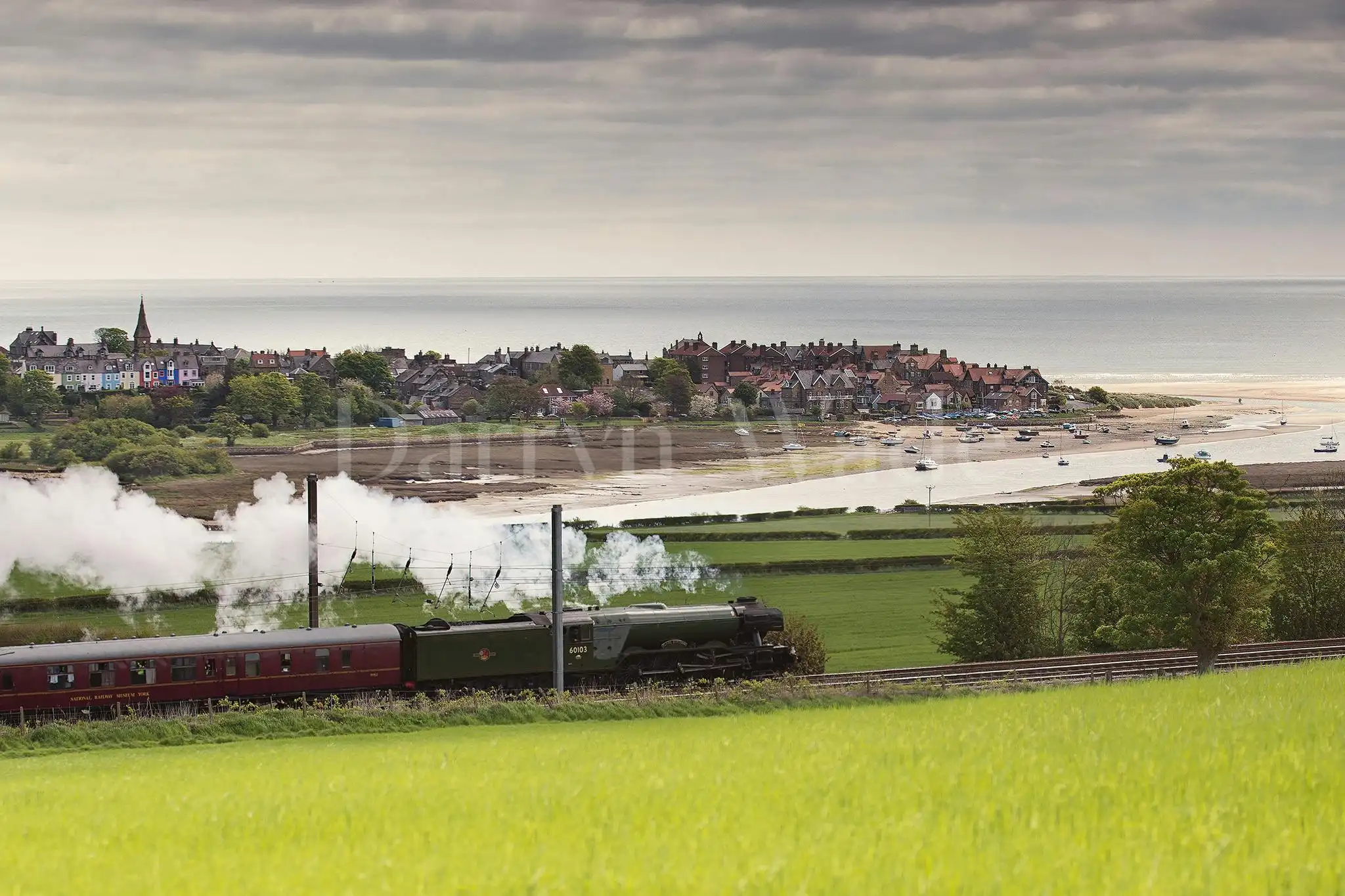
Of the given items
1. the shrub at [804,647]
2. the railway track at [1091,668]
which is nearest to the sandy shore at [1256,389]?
the railway track at [1091,668]

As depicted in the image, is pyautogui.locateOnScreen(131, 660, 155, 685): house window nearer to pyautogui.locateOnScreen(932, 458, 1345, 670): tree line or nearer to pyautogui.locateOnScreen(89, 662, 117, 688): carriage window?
pyautogui.locateOnScreen(89, 662, 117, 688): carriage window

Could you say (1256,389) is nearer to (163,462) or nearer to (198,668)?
(163,462)

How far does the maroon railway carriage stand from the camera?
1152 inches

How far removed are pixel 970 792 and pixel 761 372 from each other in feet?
526

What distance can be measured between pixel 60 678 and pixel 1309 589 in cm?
3733

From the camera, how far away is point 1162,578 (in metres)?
34.6

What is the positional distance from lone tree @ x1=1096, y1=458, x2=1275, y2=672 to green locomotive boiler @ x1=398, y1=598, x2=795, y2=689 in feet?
30.8

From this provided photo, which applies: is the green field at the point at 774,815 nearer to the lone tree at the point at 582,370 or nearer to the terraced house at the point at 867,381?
the terraced house at the point at 867,381

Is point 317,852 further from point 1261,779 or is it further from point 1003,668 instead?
point 1003,668

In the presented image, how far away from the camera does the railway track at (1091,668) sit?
3347cm

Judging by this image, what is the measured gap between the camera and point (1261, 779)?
12.0 m

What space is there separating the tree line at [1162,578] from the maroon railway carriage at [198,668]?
18581 millimetres

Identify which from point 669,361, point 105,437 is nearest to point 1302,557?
point 105,437

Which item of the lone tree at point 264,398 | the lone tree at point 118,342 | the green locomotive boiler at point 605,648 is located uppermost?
the lone tree at point 118,342
